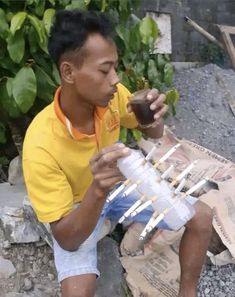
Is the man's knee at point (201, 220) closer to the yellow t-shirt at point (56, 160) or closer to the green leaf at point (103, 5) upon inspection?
the yellow t-shirt at point (56, 160)

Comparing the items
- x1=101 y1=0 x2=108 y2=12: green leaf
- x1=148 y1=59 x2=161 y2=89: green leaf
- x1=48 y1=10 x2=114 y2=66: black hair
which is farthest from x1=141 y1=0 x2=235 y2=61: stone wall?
x1=48 y1=10 x2=114 y2=66: black hair

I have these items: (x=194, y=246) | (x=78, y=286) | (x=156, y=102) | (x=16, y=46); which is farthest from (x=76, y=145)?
(x=16, y=46)

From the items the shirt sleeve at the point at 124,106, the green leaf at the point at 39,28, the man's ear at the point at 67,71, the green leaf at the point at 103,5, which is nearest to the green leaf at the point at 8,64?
the green leaf at the point at 39,28

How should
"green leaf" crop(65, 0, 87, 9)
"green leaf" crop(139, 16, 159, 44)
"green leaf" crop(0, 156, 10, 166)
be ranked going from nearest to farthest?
"green leaf" crop(65, 0, 87, 9)
"green leaf" crop(139, 16, 159, 44)
"green leaf" crop(0, 156, 10, 166)

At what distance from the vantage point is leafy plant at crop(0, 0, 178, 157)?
2768 mm

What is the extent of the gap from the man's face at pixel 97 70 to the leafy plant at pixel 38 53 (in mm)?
803

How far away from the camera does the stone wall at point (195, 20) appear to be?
562cm

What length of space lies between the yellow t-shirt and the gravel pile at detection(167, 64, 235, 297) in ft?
6.07

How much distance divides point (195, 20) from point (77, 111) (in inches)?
154

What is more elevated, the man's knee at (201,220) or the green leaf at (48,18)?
the green leaf at (48,18)

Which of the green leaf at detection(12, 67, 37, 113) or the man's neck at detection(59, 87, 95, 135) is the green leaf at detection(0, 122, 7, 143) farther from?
the man's neck at detection(59, 87, 95, 135)

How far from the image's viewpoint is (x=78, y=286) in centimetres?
209

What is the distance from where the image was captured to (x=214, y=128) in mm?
4270

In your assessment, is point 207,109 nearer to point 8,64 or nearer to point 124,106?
point 8,64
